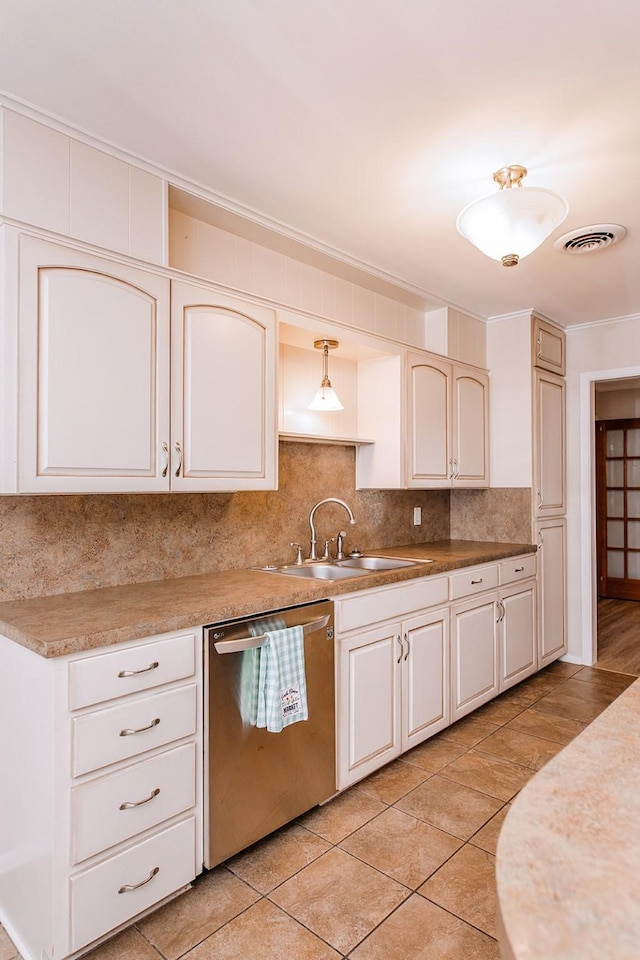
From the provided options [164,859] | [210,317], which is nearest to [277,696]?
[164,859]

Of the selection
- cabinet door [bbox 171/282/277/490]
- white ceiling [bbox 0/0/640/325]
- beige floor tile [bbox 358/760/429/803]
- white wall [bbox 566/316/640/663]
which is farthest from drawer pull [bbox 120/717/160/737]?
white wall [bbox 566/316/640/663]

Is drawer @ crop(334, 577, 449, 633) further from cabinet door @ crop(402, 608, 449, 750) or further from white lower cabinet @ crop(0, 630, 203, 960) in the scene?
white lower cabinet @ crop(0, 630, 203, 960)

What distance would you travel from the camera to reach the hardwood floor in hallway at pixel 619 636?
165 inches

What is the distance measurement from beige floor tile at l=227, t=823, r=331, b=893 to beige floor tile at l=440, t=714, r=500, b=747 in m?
1.09

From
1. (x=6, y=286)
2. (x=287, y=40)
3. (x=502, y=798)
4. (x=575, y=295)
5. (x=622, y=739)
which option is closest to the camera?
(x=622, y=739)

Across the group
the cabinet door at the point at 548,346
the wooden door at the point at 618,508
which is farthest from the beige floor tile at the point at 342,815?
the wooden door at the point at 618,508

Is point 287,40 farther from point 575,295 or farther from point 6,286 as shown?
point 575,295

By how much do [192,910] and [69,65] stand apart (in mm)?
2486

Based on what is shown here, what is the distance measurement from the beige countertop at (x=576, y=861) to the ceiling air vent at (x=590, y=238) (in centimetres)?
237

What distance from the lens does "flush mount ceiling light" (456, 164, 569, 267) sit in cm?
190

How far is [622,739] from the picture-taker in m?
0.99

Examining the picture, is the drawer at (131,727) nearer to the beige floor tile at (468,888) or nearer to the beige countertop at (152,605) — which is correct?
the beige countertop at (152,605)

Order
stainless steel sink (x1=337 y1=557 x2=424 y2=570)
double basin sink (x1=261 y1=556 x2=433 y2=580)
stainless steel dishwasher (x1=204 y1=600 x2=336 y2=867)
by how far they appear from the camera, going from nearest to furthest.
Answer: stainless steel dishwasher (x1=204 y1=600 x2=336 y2=867) → double basin sink (x1=261 y1=556 x2=433 y2=580) → stainless steel sink (x1=337 y1=557 x2=424 y2=570)

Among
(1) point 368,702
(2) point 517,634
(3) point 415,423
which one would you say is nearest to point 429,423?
(3) point 415,423
